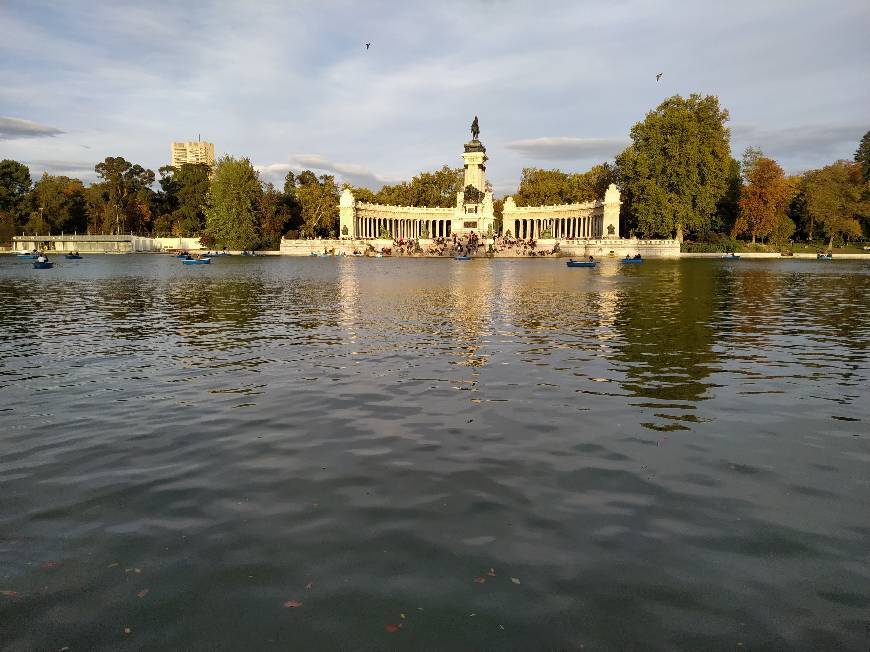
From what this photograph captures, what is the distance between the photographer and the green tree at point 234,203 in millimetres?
123125

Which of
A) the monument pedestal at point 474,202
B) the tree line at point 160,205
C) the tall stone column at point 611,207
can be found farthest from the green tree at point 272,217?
the tall stone column at point 611,207

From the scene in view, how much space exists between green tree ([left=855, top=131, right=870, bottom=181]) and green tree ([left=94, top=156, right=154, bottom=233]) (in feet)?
572

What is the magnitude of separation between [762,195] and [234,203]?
103934mm

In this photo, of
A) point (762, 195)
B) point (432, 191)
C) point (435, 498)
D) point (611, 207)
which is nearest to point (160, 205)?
point (432, 191)

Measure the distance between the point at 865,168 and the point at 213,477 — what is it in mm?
161726

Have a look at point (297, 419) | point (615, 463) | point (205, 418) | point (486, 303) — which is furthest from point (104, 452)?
point (486, 303)

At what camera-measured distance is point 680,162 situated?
10694 centimetres

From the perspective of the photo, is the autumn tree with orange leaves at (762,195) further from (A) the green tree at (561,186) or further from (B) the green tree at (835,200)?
(A) the green tree at (561,186)

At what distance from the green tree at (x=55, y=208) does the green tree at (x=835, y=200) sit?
554 ft

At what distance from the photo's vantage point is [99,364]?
17922 millimetres

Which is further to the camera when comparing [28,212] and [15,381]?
[28,212]

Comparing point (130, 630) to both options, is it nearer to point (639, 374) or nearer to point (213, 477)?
point (213, 477)

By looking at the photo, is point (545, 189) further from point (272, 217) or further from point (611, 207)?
point (272, 217)

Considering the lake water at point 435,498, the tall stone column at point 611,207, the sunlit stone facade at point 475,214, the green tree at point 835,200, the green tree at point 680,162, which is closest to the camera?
the lake water at point 435,498
